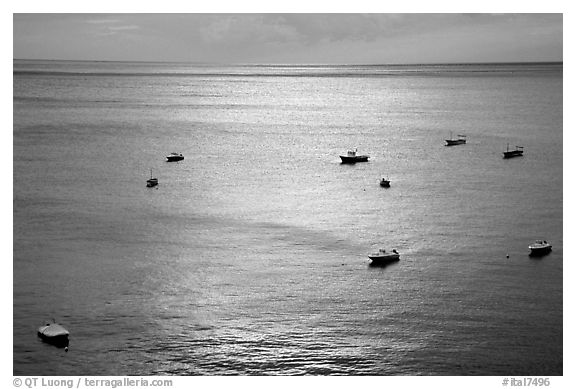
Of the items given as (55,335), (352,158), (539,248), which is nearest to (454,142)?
(352,158)

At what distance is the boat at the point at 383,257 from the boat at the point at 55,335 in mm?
21221

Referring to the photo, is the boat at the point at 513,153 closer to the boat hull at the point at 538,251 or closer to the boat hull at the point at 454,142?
the boat hull at the point at 454,142

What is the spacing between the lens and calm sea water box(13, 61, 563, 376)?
41.4 m

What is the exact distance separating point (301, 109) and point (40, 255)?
110 meters

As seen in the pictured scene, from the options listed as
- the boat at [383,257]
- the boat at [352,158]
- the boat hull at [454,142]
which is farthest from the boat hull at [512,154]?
the boat at [383,257]

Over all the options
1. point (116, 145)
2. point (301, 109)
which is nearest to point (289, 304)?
point (116, 145)

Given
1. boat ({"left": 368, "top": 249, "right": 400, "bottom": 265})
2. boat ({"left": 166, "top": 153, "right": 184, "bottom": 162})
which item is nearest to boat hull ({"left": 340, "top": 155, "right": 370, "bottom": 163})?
boat ({"left": 166, "top": 153, "right": 184, "bottom": 162})

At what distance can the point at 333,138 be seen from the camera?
114938mm

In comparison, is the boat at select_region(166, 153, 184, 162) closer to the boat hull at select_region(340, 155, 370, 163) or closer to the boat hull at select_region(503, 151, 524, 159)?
the boat hull at select_region(340, 155, 370, 163)

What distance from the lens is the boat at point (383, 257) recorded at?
5409 cm

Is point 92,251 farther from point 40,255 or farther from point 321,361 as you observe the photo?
point 321,361

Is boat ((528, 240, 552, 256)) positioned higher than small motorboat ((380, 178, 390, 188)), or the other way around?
small motorboat ((380, 178, 390, 188))

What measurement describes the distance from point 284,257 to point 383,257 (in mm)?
6787

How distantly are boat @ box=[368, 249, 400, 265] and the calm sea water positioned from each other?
61 cm
